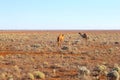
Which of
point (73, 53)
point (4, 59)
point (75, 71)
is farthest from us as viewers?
point (73, 53)

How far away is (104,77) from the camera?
15023 mm

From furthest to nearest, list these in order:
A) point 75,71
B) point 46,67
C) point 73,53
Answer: point 73,53
point 46,67
point 75,71

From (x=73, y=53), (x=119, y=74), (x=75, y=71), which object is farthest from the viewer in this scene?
(x=73, y=53)

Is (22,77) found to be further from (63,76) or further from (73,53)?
(73,53)

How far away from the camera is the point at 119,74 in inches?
586

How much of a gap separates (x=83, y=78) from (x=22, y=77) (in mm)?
2989

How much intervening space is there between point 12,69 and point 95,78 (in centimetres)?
507

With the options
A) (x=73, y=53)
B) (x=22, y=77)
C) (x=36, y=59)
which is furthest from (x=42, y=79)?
(x=73, y=53)

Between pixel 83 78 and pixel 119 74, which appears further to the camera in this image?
pixel 119 74

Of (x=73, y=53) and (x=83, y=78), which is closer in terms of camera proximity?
(x=83, y=78)

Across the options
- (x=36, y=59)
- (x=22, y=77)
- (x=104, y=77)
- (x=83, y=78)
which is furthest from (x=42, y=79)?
(x=36, y=59)

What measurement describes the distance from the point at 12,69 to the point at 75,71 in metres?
3.51

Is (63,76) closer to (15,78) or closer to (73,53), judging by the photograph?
(15,78)

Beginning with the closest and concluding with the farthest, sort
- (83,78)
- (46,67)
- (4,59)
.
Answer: (83,78) → (46,67) → (4,59)
